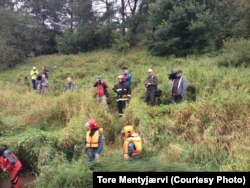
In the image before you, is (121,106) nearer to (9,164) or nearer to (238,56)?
(9,164)

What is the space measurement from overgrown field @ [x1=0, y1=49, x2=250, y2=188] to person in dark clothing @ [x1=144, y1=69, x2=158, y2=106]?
1.07 ft

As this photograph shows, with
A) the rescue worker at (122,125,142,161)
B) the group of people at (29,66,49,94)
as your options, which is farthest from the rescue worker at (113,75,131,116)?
the group of people at (29,66,49,94)

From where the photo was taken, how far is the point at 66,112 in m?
14.7

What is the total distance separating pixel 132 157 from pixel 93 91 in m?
7.02

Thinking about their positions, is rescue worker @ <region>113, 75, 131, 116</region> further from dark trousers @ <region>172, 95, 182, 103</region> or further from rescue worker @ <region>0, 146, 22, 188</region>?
rescue worker @ <region>0, 146, 22, 188</region>

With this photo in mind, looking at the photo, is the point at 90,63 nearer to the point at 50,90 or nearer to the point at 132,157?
the point at 50,90

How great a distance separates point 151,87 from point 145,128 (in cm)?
252

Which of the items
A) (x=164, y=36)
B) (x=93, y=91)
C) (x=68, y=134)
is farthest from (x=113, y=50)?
(x=68, y=134)

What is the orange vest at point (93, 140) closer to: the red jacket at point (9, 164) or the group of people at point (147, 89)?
the red jacket at point (9, 164)
